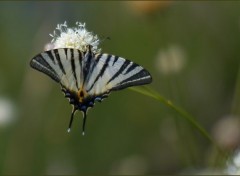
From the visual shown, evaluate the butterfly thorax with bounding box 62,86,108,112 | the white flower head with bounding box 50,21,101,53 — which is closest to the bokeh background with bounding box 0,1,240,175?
the white flower head with bounding box 50,21,101,53

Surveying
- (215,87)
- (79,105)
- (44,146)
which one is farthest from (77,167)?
(79,105)

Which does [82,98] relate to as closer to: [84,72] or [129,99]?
[84,72]

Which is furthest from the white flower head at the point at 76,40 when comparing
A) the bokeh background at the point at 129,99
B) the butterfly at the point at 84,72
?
the bokeh background at the point at 129,99

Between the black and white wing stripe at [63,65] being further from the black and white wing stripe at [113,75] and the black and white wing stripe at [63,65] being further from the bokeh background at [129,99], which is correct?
the bokeh background at [129,99]

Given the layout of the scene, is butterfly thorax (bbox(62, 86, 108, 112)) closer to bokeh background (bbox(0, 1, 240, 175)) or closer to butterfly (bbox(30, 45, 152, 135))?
butterfly (bbox(30, 45, 152, 135))

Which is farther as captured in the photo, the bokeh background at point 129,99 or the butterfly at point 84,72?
the bokeh background at point 129,99

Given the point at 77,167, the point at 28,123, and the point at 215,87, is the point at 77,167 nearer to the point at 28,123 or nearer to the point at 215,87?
the point at 28,123
